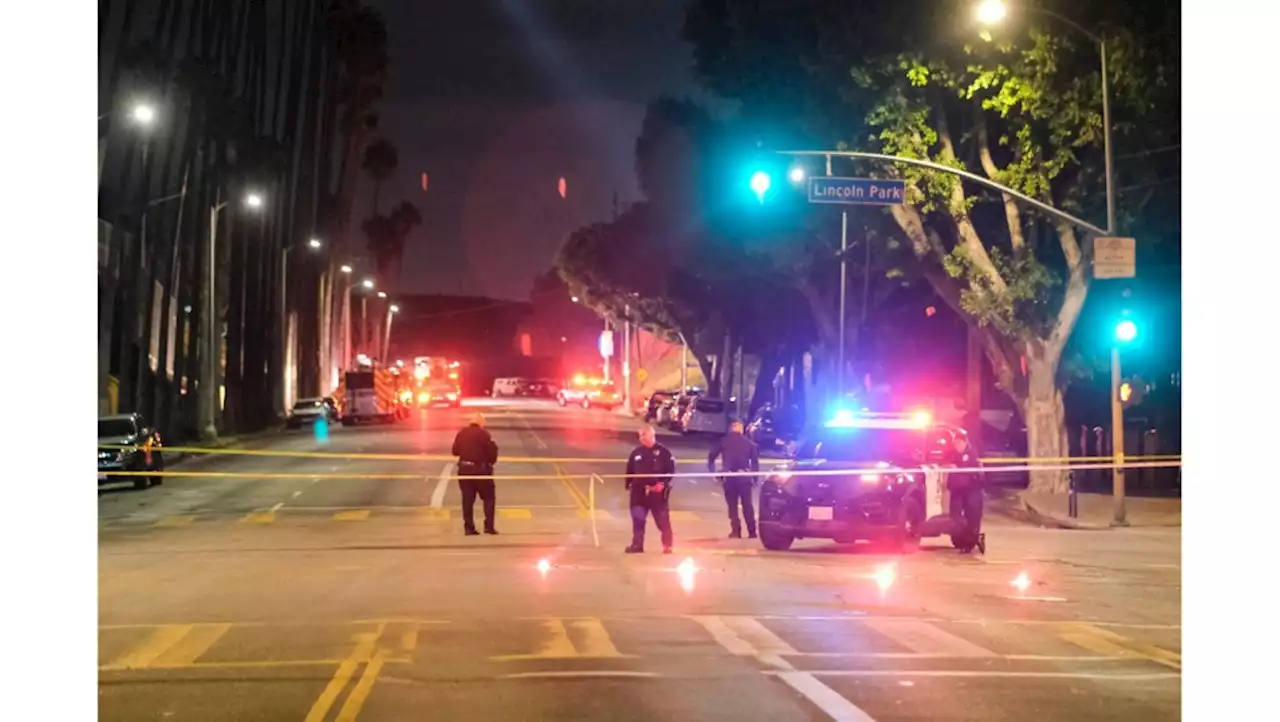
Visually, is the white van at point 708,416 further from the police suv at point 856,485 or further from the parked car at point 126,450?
the police suv at point 856,485

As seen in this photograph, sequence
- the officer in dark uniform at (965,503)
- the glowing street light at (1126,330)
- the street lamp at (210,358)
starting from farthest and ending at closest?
the street lamp at (210,358)
the glowing street light at (1126,330)
the officer in dark uniform at (965,503)

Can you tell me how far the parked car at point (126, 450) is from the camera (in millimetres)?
32594

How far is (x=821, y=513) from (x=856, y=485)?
614 millimetres

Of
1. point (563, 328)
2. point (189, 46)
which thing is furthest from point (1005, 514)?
point (563, 328)

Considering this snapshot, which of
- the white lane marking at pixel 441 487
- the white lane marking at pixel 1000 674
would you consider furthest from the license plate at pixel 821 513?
the white lane marking at pixel 441 487

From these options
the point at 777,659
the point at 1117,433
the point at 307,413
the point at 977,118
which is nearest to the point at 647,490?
the point at 777,659

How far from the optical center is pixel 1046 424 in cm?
3159

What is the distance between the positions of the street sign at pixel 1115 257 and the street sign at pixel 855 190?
3.68 m

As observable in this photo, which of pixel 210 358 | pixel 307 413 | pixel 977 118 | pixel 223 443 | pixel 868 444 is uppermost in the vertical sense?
pixel 977 118

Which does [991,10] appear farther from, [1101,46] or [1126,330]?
[1126,330]

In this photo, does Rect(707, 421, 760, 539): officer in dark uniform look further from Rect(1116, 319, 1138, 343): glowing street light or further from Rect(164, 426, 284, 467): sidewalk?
Rect(164, 426, 284, 467): sidewalk

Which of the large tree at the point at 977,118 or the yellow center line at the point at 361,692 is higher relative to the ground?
the large tree at the point at 977,118

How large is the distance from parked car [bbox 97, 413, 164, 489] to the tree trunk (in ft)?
63.6

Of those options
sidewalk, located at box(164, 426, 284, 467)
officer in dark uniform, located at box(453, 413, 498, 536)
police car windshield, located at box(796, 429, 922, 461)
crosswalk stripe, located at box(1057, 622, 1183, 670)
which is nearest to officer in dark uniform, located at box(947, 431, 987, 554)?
police car windshield, located at box(796, 429, 922, 461)
